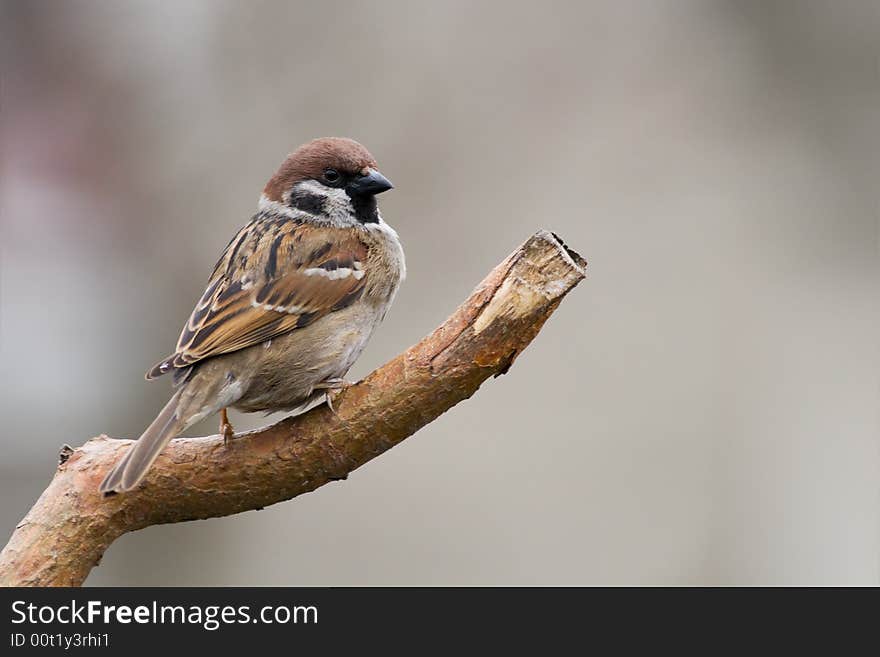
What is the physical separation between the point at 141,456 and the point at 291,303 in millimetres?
788

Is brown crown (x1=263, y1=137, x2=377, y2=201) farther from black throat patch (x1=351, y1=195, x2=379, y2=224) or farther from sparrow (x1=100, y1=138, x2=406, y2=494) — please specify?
black throat patch (x1=351, y1=195, x2=379, y2=224)

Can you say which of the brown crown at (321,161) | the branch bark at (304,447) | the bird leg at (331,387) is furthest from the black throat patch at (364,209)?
the branch bark at (304,447)

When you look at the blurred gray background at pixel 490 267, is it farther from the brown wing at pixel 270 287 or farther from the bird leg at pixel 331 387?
the bird leg at pixel 331 387

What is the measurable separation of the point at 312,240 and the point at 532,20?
3950mm

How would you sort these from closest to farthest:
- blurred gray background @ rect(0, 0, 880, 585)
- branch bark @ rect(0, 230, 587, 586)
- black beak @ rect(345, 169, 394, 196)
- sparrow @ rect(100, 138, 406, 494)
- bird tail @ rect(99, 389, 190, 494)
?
branch bark @ rect(0, 230, 587, 586)
bird tail @ rect(99, 389, 190, 494)
sparrow @ rect(100, 138, 406, 494)
black beak @ rect(345, 169, 394, 196)
blurred gray background @ rect(0, 0, 880, 585)

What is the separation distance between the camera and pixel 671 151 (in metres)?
7.07

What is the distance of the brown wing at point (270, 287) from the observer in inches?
143

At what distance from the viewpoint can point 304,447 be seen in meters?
3.24

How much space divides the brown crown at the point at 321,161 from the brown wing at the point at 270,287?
0.75ft

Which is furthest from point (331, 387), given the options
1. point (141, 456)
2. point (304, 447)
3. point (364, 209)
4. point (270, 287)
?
point (364, 209)

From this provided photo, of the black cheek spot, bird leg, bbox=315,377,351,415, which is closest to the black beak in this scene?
the black cheek spot

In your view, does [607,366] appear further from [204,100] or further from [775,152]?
[204,100]

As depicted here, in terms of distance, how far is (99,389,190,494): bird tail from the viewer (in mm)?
3197

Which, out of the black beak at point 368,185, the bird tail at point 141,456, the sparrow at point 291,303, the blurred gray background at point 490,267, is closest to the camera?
the bird tail at point 141,456
